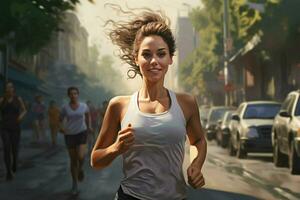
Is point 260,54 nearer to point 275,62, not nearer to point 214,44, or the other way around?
point 275,62

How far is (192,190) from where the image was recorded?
11.4m

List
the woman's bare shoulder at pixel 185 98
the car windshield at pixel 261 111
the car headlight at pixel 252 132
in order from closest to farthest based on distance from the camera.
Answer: the woman's bare shoulder at pixel 185 98 → the car headlight at pixel 252 132 → the car windshield at pixel 261 111

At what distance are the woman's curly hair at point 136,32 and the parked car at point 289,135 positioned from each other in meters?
9.67

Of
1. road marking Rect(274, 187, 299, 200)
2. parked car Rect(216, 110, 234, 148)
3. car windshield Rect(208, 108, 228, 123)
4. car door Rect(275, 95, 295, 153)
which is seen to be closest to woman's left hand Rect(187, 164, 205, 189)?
road marking Rect(274, 187, 299, 200)

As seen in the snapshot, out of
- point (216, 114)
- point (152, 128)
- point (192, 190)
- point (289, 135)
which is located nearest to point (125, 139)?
point (152, 128)

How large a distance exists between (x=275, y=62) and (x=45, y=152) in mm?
18679

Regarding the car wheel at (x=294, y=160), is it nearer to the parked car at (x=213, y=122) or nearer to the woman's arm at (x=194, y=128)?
the woman's arm at (x=194, y=128)

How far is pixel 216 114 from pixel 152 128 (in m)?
25.9

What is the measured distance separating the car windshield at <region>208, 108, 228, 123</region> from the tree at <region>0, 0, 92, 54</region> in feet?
42.5

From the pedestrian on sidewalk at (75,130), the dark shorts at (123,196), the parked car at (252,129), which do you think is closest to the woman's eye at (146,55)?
the dark shorts at (123,196)

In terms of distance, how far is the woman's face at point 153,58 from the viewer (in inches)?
145

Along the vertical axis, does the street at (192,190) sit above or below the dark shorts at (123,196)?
below

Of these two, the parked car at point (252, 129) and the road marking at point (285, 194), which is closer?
the road marking at point (285, 194)

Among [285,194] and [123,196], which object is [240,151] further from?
[123,196]
